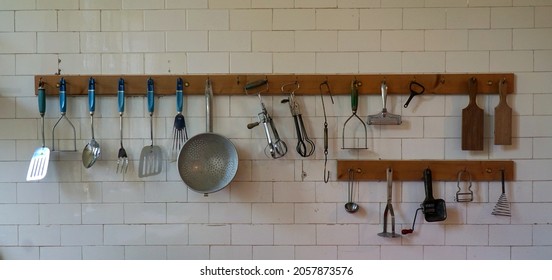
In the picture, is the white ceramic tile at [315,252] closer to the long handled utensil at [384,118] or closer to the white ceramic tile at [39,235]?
the long handled utensil at [384,118]

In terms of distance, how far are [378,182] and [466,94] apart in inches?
19.8

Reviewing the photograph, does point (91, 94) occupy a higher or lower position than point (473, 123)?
higher

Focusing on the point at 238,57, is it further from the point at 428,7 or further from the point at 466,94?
the point at 466,94

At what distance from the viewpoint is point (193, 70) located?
1.70m

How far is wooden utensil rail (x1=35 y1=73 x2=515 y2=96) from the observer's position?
5.48 feet

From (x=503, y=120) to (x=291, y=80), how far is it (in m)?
0.86

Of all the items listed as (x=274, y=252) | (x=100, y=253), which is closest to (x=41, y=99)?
(x=100, y=253)

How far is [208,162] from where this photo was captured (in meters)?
1.69

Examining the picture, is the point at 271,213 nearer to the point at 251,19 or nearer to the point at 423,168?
the point at 423,168

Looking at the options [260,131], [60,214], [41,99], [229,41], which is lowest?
[60,214]

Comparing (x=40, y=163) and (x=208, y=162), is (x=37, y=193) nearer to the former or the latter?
(x=40, y=163)

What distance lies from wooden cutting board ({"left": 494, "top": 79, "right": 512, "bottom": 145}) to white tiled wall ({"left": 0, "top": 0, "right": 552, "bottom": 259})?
0.14 feet

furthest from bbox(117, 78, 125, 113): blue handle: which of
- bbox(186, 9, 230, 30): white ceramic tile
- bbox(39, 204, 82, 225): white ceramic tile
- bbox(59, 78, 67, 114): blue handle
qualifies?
bbox(39, 204, 82, 225): white ceramic tile

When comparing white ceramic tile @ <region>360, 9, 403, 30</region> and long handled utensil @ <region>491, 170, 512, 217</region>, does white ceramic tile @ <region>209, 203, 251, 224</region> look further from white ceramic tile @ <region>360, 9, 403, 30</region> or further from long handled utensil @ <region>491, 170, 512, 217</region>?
long handled utensil @ <region>491, 170, 512, 217</region>
